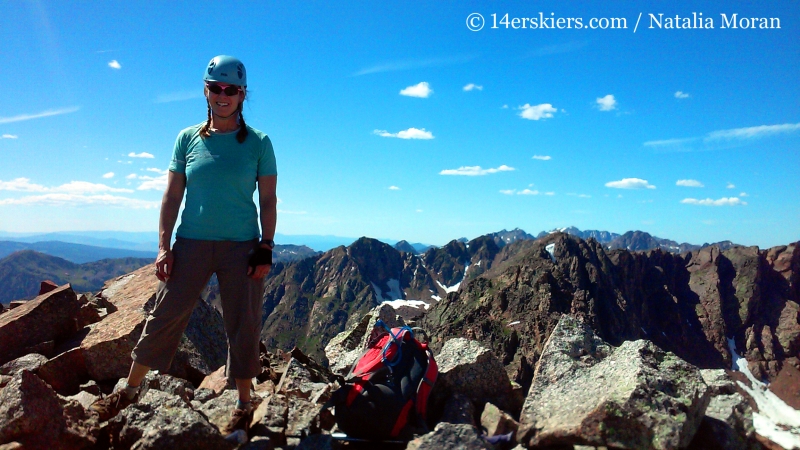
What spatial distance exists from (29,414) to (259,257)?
3.19 m

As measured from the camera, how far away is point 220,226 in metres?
6.23

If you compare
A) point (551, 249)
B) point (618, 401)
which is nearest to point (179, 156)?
point (618, 401)

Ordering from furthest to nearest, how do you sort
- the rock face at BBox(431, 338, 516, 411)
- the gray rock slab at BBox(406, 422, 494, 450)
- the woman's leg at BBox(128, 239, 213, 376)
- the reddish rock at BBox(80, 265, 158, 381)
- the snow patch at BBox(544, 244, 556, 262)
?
the snow patch at BBox(544, 244, 556, 262), the reddish rock at BBox(80, 265, 158, 381), the rock face at BBox(431, 338, 516, 411), the woman's leg at BBox(128, 239, 213, 376), the gray rock slab at BBox(406, 422, 494, 450)

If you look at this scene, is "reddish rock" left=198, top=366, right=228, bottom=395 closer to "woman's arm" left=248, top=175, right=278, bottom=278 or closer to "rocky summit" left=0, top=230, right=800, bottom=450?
"rocky summit" left=0, top=230, right=800, bottom=450

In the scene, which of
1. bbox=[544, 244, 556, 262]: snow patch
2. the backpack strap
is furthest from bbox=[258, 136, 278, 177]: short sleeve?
bbox=[544, 244, 556, 262]: snow patch

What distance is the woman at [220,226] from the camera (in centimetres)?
619

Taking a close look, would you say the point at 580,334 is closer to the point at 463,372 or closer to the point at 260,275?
the point at 463,372

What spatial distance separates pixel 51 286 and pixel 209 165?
11918 millimetres

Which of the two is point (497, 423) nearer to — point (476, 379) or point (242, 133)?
point (476, 379)

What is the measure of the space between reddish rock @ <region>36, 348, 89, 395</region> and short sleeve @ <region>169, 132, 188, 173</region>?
5.56 metres

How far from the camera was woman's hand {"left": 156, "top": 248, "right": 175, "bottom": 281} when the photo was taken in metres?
6.16

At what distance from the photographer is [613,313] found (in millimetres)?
154625

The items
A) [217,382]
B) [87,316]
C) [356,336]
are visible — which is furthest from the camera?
[356,336]

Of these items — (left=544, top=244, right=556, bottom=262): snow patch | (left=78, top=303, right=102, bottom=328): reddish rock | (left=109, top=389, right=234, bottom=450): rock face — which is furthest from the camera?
(left=544, top=244, right=556, bottom=262): snow patch
